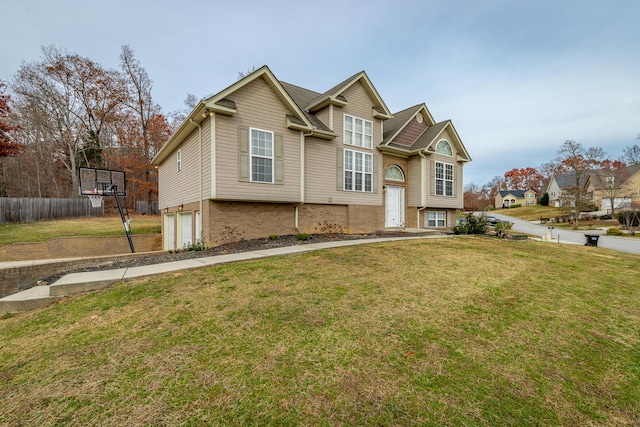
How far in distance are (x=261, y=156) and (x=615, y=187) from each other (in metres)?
49.3

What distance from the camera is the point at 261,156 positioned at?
33.9 feet

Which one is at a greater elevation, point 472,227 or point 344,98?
point 344,98

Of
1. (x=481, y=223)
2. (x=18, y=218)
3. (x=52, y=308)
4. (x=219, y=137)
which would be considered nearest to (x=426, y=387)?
(x=52, y=308)

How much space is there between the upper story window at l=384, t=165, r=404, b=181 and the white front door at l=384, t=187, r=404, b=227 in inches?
23.7

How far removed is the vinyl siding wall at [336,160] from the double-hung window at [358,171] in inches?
10.3

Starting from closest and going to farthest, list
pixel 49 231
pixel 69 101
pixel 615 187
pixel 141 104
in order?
1. pixel 49 231
2. pixel 69 101
3. pixel 141 104
4. pixel 615 187

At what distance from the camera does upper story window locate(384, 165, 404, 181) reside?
51.2 feet

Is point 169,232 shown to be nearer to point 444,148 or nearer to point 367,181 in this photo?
point 367,181

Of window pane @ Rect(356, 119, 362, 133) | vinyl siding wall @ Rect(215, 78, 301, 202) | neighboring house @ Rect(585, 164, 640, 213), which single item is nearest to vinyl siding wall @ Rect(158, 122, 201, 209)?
vinyl siding wall @ Rect(215, 78, 301, 202)

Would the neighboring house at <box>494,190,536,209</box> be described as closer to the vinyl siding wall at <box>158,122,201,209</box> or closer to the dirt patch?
the dirt patch

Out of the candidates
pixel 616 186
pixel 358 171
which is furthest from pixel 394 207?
pixel 616 186

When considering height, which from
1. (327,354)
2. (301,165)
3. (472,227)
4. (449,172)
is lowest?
(327,354)

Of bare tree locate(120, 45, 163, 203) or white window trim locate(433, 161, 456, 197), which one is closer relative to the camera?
white window trim locate(433, 161, 456, 197)

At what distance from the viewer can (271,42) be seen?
52.6 feet
